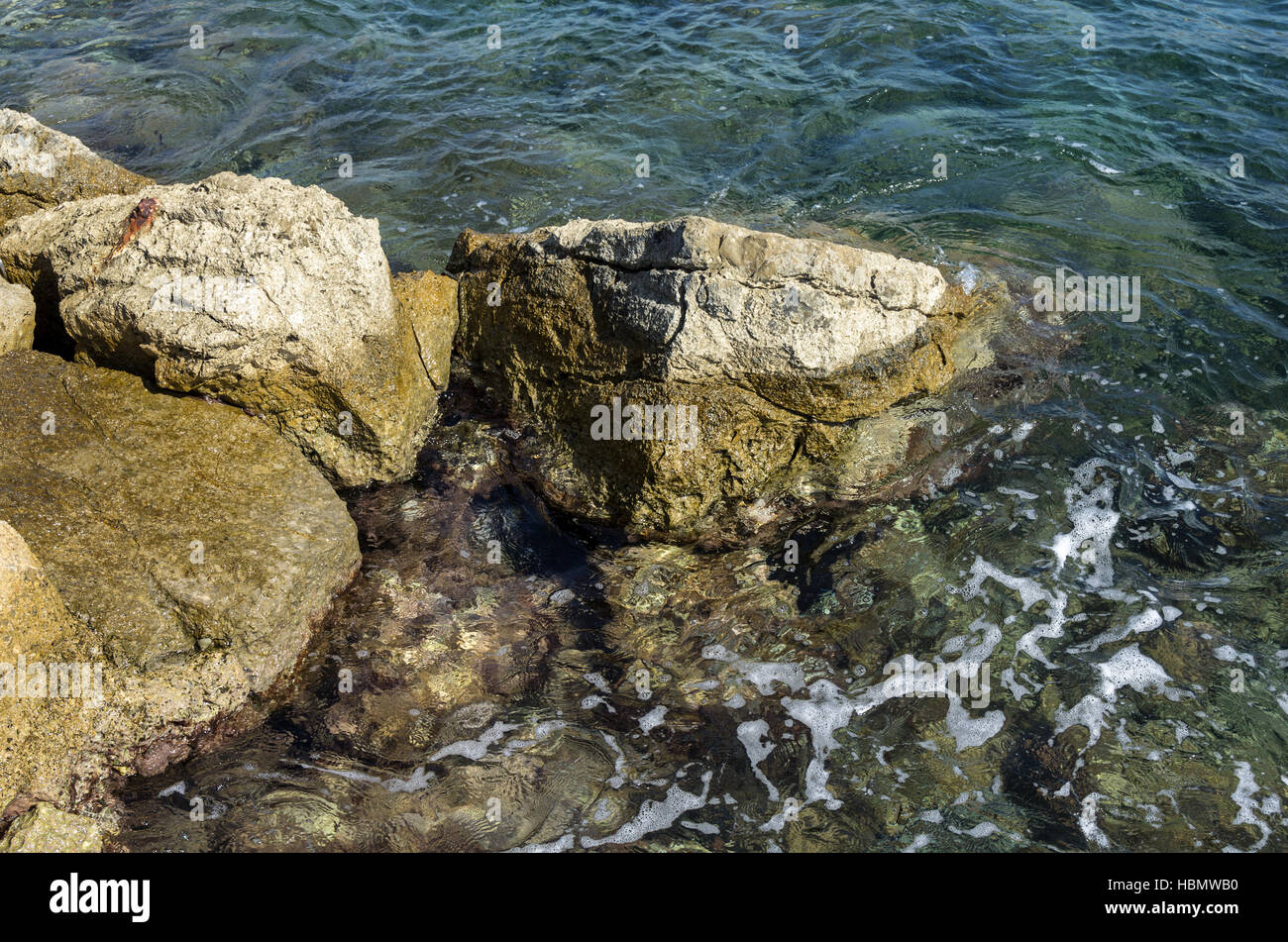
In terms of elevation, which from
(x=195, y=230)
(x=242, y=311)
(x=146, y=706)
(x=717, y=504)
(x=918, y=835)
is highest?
(x=195, y=230)

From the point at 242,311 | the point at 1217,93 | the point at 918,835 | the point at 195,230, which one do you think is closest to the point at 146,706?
the point at 242,311

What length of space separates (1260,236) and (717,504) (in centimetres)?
700

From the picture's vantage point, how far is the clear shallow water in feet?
15.9

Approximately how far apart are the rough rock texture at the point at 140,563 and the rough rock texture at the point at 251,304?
0.30 metres

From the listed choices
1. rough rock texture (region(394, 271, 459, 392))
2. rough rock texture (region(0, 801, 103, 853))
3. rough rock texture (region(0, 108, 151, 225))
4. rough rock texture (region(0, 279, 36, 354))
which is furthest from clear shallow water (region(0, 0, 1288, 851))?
rough rock texture (region(0, 108, 151, 225))

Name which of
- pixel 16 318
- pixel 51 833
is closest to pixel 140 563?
pixel 51 833

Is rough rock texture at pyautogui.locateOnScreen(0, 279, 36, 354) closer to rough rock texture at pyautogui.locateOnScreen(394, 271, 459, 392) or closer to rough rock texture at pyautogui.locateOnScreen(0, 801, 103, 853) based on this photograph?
rough rock texture at pyautogui.locateOnScreen(394, 271, 459, 392)

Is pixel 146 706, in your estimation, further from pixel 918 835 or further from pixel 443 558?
pixel 918 835

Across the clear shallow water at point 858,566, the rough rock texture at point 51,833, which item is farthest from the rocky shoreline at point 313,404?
the clear shallow water at point 858,566

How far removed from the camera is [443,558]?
240 inches

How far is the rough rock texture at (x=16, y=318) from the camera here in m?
5.90

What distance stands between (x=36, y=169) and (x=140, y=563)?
441 centimetres

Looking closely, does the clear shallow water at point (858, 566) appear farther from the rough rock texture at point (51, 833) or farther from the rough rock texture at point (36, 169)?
the rough rock texture at point (36, 169)

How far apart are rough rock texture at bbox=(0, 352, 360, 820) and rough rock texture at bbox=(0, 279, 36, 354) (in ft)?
0.67
